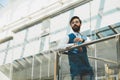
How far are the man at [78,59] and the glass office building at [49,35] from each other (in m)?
0.06

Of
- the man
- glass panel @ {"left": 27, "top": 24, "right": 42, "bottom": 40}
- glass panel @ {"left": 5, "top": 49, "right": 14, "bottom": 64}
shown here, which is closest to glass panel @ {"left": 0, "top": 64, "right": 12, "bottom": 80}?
glass panel @ {"left": 5, "top": 49, "right": 14, "bottom": 64}

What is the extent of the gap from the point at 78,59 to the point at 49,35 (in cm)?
391

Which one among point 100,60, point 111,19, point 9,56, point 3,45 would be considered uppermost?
point 3,45

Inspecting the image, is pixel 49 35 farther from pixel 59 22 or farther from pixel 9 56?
pixel 9 56

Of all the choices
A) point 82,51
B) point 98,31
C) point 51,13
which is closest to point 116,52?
point 82,51

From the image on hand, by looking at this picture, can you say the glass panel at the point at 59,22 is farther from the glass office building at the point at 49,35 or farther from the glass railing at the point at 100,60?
the glass railing at the point at 100,60

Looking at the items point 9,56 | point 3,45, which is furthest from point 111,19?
point 3,45

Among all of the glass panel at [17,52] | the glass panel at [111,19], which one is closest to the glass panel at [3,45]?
the glass panel at [17,52]

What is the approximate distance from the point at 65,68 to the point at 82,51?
0.30 metres

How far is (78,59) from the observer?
9.57ft

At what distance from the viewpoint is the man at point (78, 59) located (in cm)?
285

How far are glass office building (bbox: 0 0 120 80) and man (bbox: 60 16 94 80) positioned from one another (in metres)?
0.06

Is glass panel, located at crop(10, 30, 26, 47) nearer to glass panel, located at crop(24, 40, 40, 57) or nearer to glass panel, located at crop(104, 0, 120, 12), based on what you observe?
glass panel, located at crop(24, 40, 40, 57)

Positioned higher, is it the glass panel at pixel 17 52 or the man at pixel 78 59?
the glass panel at pixel 17 52
